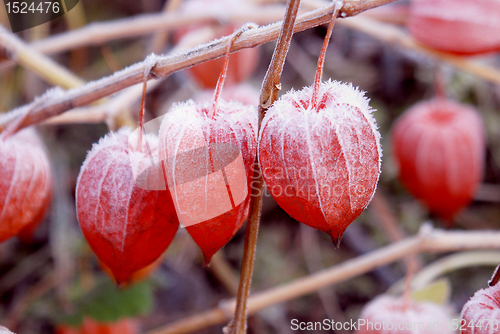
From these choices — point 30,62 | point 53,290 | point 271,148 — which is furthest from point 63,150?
point 271,148

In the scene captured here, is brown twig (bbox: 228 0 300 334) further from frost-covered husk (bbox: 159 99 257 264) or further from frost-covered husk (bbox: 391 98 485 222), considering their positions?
frost-covered husk (bbox: 391 98 485 222)

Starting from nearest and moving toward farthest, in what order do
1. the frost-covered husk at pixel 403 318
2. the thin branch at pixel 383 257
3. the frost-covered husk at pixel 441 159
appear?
1. the frost-covered husk at pixel 403 318
2. the thin branch at pixel 383 257
3. the frost-covered husk at pixel 441 159

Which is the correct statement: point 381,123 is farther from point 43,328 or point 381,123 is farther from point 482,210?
point 43,328

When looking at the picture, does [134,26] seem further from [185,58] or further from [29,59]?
[185,58]

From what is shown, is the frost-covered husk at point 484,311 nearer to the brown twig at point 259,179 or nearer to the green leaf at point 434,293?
the brown twig at point 259,179

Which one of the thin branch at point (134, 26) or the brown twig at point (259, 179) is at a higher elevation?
→ the thin branch at point (134, 26)

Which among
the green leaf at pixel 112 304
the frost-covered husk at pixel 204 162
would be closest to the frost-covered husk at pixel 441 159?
the green leaf at pixel 112 304

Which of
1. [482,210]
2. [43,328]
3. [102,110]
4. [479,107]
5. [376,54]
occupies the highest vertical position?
[376,54]
